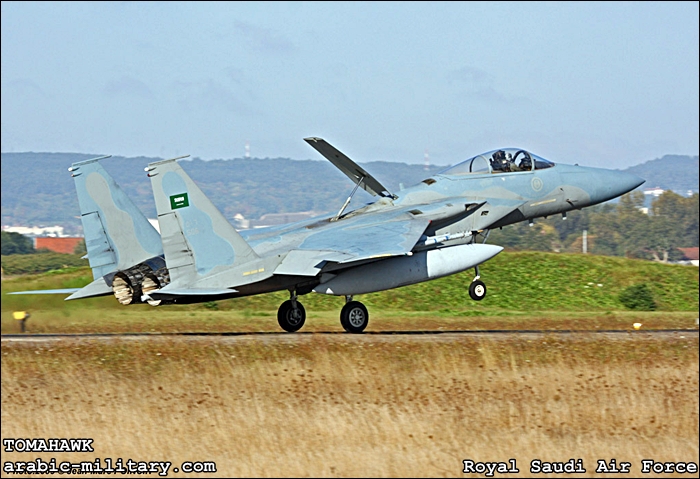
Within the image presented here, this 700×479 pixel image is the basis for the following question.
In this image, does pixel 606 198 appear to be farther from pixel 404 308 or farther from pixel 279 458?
pixel 279 458

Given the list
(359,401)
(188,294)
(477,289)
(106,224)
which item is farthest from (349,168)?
(359,401)

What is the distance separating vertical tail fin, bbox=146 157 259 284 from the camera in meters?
17.4

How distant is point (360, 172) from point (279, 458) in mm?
9447

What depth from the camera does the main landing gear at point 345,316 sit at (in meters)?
19.0

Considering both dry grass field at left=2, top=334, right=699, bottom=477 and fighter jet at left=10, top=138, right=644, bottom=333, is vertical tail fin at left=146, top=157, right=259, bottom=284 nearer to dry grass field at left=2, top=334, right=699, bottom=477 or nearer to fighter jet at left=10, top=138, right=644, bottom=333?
fighter jet at left=10, top=138, right=644, bottom=333

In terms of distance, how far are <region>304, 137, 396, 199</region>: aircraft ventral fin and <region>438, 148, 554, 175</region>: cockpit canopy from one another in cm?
160

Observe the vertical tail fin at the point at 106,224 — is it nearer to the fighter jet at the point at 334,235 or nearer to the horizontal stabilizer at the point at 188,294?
the fighter jet at the point at 334,235

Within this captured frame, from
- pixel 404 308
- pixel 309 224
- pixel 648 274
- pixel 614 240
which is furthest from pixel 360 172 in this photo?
pixel 614 240

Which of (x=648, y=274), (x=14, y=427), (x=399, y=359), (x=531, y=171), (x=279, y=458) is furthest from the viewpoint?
(x=648, y=274)

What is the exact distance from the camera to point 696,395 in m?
15.0

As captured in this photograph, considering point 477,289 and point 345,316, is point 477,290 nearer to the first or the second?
point 477,289

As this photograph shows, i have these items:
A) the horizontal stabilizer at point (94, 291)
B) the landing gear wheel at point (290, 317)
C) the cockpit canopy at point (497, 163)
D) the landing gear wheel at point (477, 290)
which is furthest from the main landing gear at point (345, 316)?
the cockpit canopy at point (497, 163)

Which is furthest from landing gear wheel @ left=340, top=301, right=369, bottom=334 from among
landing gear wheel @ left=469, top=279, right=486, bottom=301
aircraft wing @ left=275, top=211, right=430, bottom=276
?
landing gear wheel @ left=469, top=279, right=486, bottom=301

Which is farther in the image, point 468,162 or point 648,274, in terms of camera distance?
point 648,274
